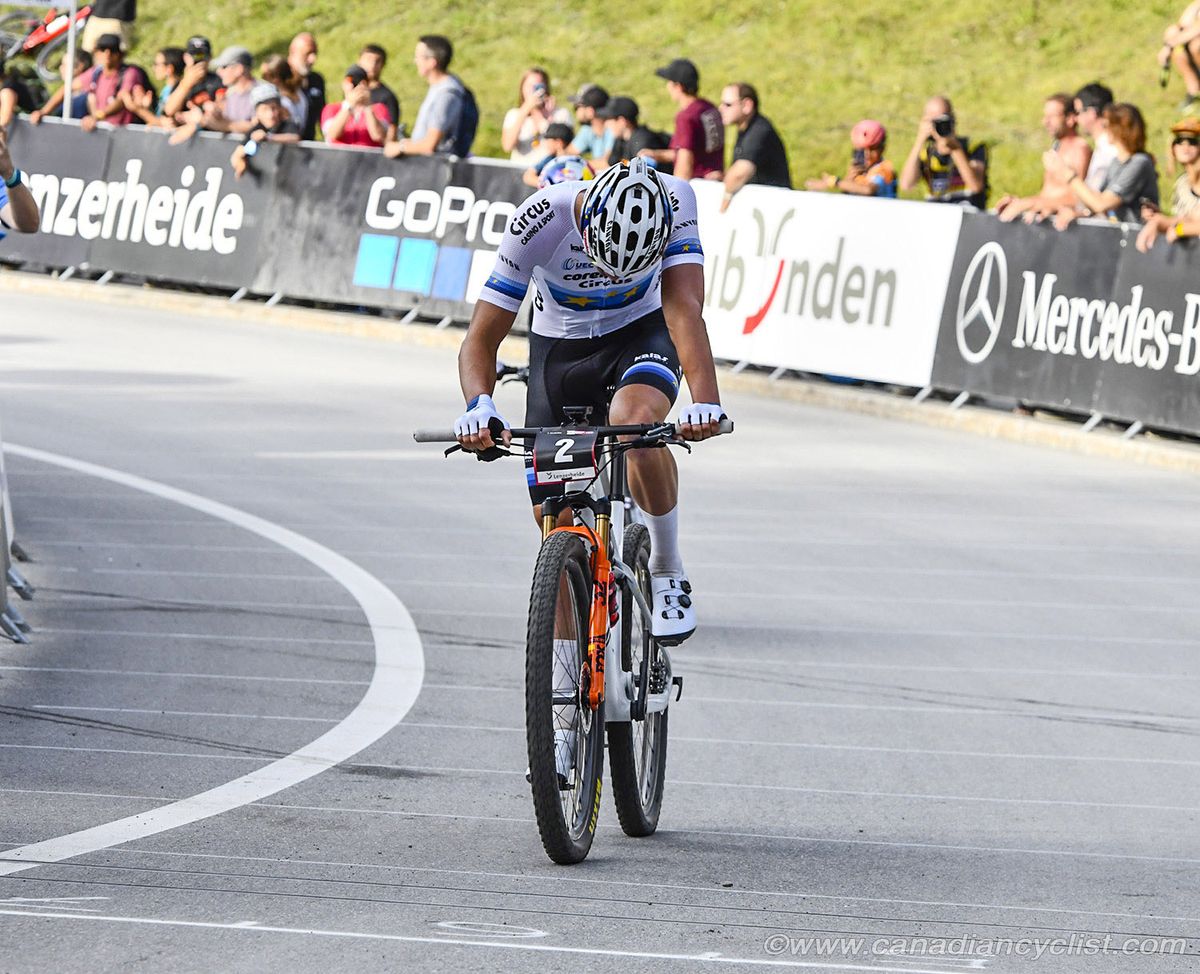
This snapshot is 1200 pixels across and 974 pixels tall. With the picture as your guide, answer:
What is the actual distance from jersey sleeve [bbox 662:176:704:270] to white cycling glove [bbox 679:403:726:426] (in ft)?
2.30

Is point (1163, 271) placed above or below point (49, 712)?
above

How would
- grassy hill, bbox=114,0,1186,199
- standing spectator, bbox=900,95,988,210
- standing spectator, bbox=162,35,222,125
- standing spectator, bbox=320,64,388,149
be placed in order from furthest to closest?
grassy hill, bbox=114,0,1186,199 < standing spectator, bbox=162,35,222,125 < standing spectator, bbox=320,64,388,149 < standing spectator, bbox=900,95,988,210

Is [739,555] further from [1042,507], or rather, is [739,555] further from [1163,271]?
[1163,271]

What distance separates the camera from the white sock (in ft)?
22.2

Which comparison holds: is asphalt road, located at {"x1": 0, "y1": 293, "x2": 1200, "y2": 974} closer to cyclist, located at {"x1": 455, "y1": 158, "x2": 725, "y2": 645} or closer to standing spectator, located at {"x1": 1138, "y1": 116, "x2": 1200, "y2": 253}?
cyclist, located at {"x1": 455, "y1": 158, "x2": 725, "y2": 645}

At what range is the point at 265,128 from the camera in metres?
20.7

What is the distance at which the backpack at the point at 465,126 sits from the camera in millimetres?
19844

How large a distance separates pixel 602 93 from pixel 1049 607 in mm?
10713

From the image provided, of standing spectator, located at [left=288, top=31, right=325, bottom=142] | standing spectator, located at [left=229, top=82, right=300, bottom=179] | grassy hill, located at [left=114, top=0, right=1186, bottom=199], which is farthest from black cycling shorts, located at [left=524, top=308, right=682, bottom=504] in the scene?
grassy hill, located at [left=114, top=0, right=1186, bottom=199]

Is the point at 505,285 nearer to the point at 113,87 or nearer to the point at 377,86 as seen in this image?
the point at 377,86

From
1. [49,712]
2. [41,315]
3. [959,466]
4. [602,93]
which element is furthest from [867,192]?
[49,712]

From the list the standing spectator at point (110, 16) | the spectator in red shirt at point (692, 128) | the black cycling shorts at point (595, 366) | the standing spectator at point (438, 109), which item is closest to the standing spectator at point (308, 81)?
the standing spectator at point (438, 109)

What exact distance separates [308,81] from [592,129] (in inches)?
130

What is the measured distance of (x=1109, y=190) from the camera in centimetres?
1587
